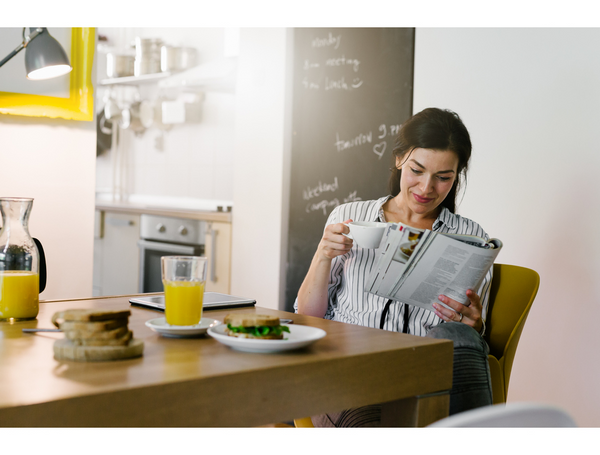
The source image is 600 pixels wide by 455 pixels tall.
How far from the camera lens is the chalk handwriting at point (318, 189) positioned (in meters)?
3.10

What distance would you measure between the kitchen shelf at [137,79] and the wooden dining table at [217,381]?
11.1ft

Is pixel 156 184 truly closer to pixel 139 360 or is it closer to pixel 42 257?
pixel 42 257

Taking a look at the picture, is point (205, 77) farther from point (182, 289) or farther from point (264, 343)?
point (264, 343)

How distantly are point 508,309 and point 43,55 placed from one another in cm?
155

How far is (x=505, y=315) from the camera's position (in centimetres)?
164

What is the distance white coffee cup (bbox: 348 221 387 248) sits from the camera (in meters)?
1.40

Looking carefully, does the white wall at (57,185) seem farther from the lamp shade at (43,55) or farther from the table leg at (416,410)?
the table leg at (416,410)

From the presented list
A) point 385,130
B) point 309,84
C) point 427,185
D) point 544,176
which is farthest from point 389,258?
point 309,84

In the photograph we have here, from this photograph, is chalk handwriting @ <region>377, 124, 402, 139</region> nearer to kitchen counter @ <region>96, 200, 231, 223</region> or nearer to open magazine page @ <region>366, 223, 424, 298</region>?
kitchen counter @ <region>96, 200, 231, 223</region>
